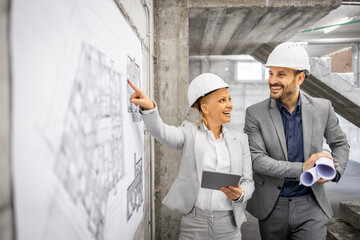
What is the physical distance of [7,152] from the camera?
1.60ft

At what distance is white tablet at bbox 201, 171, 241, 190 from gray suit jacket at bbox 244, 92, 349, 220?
0.68 metres

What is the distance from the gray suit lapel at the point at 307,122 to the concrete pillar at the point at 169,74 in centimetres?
126

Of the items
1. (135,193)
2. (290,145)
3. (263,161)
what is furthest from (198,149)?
(290,145)

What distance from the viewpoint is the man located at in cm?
220

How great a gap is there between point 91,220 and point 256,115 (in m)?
1.81

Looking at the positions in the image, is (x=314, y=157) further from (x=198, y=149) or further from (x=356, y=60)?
(x=356, y=60)

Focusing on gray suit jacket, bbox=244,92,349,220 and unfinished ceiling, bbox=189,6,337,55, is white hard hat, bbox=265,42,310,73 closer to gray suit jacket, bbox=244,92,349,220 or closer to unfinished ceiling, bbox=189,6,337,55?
gray suit jacket, bbox=244,92,349,220

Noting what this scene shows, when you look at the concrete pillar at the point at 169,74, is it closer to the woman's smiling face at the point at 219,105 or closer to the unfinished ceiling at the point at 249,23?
the unfinished ceiling at the point at 249,23

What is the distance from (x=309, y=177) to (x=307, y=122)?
0.53 m

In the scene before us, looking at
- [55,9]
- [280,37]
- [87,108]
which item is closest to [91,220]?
[87,108]

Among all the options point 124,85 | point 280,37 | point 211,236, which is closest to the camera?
point 124,85

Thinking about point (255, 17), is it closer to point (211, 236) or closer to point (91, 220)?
point (211, 236)

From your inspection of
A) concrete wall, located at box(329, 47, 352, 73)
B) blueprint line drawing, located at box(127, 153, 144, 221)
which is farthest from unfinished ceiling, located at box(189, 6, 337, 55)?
concrete wall, located at box(329, 47, 352, 73)

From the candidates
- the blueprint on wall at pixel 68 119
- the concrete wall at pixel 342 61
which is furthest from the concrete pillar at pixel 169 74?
the concrete wall at pixel 342 61
